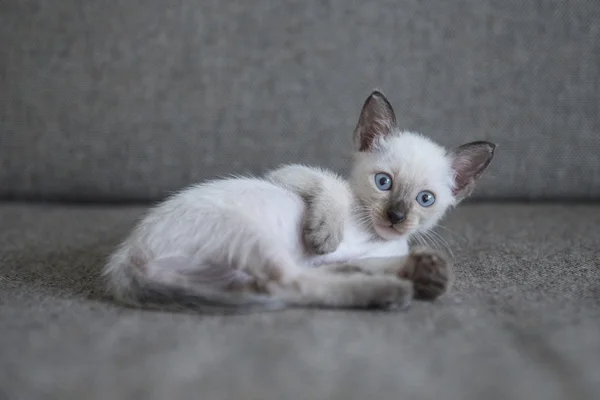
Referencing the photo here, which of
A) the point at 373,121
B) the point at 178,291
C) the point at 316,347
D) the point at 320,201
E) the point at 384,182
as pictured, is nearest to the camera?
the point at 316,347

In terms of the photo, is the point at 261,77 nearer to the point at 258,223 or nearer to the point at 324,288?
the point at 258,223

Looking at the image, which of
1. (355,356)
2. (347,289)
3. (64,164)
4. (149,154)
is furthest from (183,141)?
(355,356)

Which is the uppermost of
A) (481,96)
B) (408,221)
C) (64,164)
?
(481,96)

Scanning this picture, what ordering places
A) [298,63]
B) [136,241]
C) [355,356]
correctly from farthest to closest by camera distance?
1. [298,63]
2. [136,241]
3. [355,356]

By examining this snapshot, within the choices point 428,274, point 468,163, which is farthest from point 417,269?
point 468,163

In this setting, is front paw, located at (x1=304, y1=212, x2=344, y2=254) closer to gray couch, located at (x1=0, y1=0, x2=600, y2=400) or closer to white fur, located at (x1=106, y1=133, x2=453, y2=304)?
white fur, located at (x1=106, y1=133, x2=453, y2=304)

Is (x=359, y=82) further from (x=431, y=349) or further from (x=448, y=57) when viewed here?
(x=431, y=349)

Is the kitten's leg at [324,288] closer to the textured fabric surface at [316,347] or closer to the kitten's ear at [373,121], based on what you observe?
the textured fabric surface at [316,347]

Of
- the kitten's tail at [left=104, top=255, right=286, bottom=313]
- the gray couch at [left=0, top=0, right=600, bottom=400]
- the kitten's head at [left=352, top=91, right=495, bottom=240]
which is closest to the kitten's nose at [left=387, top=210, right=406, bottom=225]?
the kitten's head at [left=352, top=91, right=495, bottom=240]
